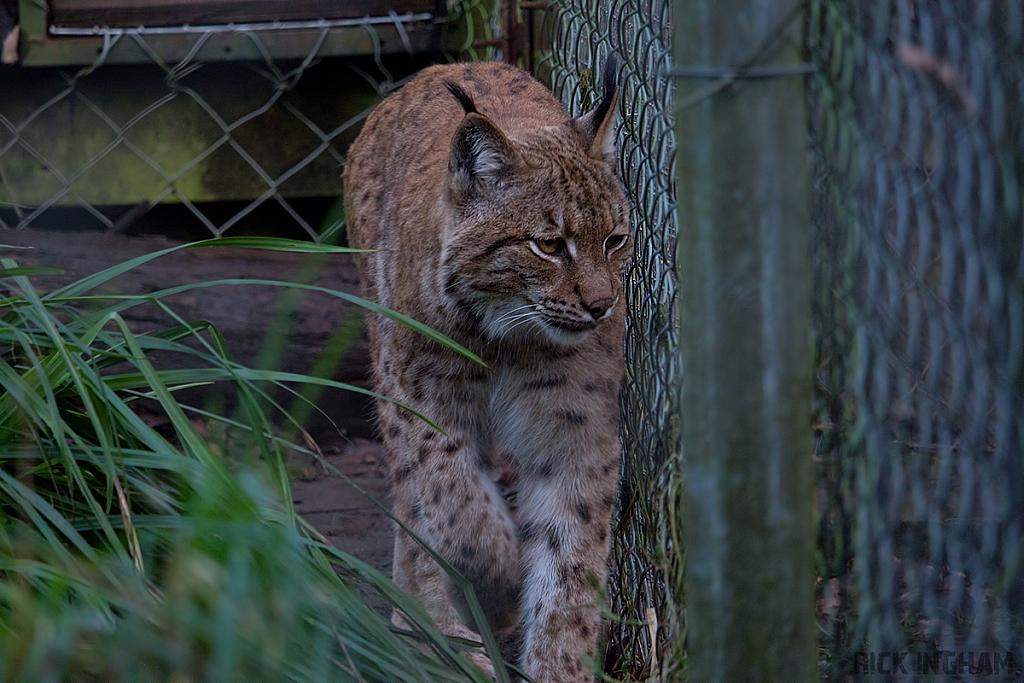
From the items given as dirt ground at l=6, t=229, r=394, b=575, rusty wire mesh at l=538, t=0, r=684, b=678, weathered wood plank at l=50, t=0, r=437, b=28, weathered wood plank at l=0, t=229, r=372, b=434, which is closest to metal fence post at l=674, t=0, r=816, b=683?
rusty wire mesh at l=538, t=0, r=684, b=678

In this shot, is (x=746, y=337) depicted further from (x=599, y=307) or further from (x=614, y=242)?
(x=614, y=242)

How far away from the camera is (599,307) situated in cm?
246

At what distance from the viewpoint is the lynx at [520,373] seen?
254 cm

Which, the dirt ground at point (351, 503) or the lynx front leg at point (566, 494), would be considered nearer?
the lynx front leg at point (566, 494)

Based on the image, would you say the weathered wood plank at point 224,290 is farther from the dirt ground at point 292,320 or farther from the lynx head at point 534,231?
the lynx head at point 534,231

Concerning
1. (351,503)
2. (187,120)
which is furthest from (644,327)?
(187,120)

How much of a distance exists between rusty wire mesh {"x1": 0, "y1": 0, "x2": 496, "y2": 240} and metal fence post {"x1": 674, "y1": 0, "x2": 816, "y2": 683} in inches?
128

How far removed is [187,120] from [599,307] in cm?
280

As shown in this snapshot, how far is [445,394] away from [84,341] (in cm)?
89

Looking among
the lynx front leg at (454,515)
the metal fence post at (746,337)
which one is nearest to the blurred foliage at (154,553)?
the lynx front leg at (454,515)

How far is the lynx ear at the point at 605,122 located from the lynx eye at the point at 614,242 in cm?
22

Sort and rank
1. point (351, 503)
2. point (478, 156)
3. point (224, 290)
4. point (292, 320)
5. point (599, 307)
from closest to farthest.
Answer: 1. point (599, 307)
2. point (478, 156)
3. point (292, 320)
4. point (351, 503)
5. point (224, 290)

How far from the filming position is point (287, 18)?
4539 mm

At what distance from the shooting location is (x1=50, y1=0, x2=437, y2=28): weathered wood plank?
4383 millimetres
